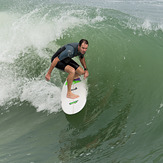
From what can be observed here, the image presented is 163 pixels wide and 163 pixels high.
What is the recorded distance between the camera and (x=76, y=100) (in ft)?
14.5

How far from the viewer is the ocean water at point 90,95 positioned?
3562mm

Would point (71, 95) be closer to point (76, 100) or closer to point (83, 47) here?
point (76, 100)

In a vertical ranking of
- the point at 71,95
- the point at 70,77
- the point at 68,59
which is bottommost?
the point at 71,95

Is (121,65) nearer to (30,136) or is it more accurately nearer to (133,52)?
(133,52)

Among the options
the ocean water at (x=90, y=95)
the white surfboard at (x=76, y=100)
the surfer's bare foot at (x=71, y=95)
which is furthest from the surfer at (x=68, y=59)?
the ocean water at (x=90, y=95)

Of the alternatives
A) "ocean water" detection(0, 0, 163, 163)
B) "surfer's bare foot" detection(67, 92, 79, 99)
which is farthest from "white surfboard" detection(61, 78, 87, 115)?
"ocean water" detection(0, 0, 163, 163)

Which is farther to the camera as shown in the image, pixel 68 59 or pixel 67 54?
pixel 68 59

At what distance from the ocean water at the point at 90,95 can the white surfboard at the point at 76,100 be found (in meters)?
0.27

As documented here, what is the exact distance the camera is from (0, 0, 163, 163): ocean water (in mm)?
3562

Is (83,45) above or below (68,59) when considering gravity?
above

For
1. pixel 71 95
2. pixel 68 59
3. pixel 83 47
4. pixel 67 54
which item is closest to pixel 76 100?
pixel 71 95

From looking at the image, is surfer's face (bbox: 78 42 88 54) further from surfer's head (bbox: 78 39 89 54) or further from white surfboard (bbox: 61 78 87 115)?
white surfboard (bbox: 61 78 87 115)

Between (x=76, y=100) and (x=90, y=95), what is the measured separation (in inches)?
24.5

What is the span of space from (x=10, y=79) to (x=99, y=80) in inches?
94.7
